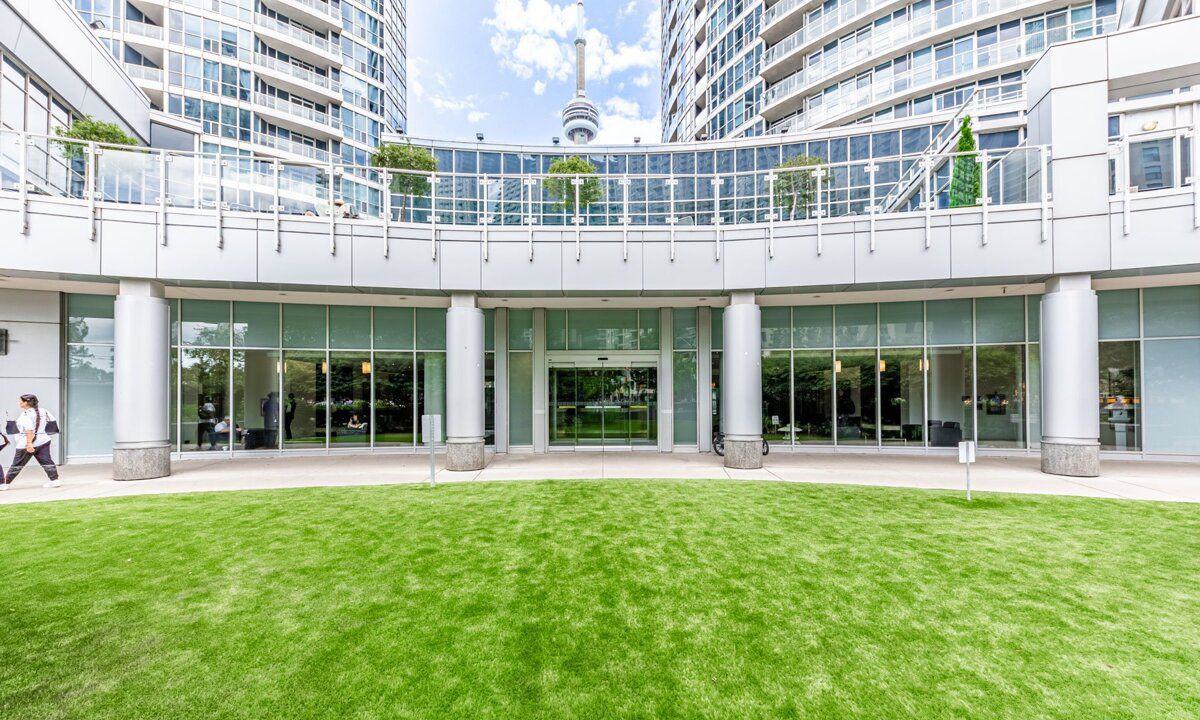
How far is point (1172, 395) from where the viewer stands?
13.3 m

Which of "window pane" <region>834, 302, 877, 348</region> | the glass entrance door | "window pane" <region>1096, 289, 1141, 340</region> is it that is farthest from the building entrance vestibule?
"window pane" <region>1096, 289, 1141, 340</region>

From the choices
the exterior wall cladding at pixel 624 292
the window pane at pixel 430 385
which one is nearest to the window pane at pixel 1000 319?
the exterior wall cladding at pixel 624 292

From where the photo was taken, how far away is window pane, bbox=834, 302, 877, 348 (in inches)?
624

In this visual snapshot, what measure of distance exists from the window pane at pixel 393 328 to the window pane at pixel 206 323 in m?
4.48

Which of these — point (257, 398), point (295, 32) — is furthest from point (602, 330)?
point (295, 32)

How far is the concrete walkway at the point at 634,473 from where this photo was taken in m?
10.3

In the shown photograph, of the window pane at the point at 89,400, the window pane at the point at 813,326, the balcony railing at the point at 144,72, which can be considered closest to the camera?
the window pane at the point at 89,400

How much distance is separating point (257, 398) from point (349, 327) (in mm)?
3657

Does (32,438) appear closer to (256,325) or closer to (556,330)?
(256,325)

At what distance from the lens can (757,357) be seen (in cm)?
1290

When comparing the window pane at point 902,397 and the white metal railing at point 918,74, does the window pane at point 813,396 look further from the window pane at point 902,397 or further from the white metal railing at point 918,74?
the white metal railing at point 918,74

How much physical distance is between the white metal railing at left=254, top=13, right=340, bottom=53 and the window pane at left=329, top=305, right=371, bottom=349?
32744 mm

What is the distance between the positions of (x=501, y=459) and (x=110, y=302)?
1224 cm

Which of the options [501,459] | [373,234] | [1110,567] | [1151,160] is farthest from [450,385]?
[1151,160]
